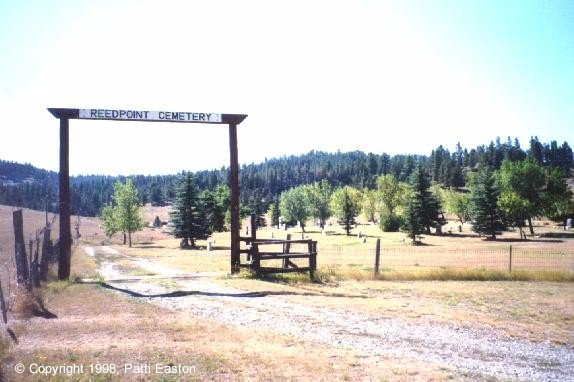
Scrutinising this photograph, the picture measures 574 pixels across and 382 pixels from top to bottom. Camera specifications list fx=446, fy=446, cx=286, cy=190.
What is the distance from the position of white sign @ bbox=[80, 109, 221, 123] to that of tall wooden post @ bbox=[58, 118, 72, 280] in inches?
39.8

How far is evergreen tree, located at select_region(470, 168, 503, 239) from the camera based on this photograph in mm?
66000

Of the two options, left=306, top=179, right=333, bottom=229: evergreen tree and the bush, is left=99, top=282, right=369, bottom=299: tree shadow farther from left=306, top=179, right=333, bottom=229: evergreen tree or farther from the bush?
left=306, top=179, right=333, bottom=229: evergreen tree

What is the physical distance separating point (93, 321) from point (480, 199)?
6634 centimetres

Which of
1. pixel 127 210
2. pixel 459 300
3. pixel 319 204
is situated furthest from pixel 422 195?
pixel 459 300

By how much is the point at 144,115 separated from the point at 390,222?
232 feet

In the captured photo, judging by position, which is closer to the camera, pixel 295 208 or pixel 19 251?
pixel 19 251

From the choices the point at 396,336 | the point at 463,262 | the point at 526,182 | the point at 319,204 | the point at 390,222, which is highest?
the point at 526,182

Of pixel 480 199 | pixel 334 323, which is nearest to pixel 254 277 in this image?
pixel 334 323

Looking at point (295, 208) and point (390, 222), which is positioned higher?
point (295, 208)

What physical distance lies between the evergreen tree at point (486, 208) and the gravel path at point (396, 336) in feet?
198

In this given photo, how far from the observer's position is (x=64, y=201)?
54.9 ft

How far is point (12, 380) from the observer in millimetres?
6758

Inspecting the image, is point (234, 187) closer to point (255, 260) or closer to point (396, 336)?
point (255, 260)

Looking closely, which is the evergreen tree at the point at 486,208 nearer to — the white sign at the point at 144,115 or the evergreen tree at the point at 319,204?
the evergreen tree at the point at 319,204
